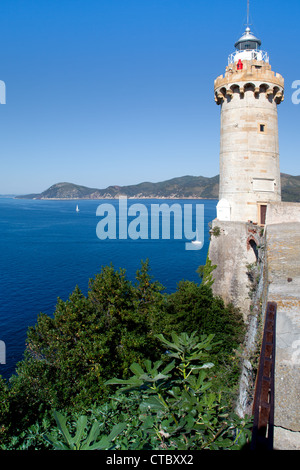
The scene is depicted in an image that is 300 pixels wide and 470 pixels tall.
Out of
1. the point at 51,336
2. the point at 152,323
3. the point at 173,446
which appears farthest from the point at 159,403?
the point at 152,323

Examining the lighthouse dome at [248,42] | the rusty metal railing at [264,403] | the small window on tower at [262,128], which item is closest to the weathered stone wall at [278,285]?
the rusty metal railing at [264,403]

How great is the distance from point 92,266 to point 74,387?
40076 mm

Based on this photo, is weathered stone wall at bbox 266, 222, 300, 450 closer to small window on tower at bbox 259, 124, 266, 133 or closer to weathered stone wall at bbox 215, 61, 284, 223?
weathered stone wall at bbox 215, 61, 284, 223

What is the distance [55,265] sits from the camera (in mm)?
52312

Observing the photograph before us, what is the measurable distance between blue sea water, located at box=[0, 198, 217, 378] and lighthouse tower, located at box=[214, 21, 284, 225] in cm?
1524

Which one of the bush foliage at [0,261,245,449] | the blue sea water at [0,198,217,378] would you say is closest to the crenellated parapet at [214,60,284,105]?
the bush foliage at [0,261,245,449]

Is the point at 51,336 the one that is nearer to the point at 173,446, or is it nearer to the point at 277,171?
the point at 173,446

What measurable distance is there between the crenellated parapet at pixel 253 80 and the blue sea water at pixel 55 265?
19.8 m

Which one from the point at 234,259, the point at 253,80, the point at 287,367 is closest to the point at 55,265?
the point at 234,259

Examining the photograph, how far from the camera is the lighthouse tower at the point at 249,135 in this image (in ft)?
64.1

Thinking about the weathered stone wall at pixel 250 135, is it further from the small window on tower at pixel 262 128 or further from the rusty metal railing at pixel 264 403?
the rusty metal railing at pixel 264 403

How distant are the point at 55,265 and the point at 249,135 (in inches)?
1599

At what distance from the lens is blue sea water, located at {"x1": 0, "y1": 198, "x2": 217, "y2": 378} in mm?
32219

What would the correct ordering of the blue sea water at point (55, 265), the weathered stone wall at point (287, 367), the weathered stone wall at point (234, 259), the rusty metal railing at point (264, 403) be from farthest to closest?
the blue sea water at point (55, 265), the weathered stone wall at point (234, 259), the weathered stone wall at point (287, 367), the rusty metal railing at point (264, 403)
